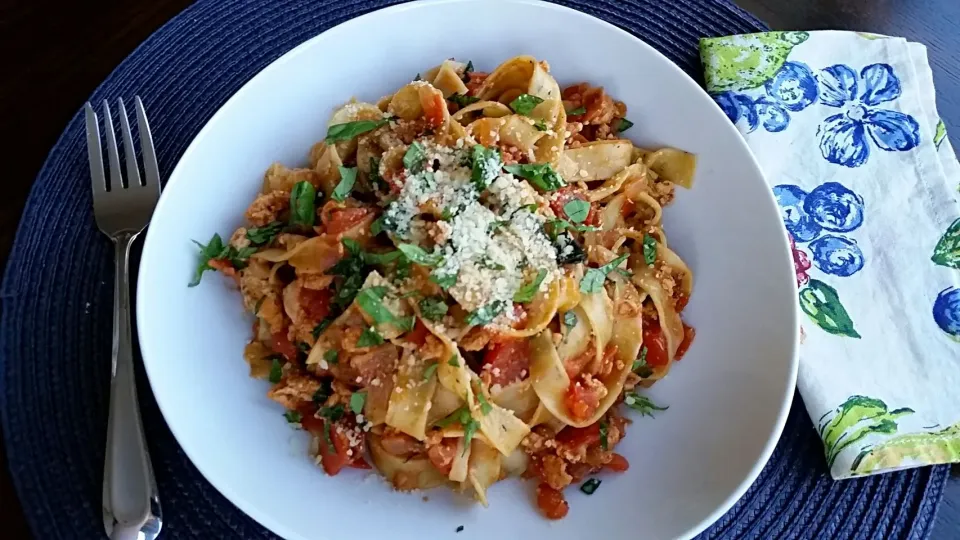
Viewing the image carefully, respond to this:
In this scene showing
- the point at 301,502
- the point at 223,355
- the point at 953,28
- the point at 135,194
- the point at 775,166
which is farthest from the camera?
the point at 953,28

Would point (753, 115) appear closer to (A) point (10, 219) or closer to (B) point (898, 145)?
(B) point (898, 145)

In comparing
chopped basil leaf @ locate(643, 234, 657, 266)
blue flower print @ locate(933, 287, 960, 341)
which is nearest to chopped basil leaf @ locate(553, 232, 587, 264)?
chopped basil leaf @ locate(643, 234, 657, 266)

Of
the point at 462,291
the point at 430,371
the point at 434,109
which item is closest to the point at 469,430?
the point at 430,371

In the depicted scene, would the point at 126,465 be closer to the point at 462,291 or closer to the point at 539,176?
the point at 462,291

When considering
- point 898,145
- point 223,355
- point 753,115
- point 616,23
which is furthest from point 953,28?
point 223,355

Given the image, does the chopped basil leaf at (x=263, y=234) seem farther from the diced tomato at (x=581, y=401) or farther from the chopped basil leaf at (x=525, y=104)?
the diced tomato at (x=581, y=401)
